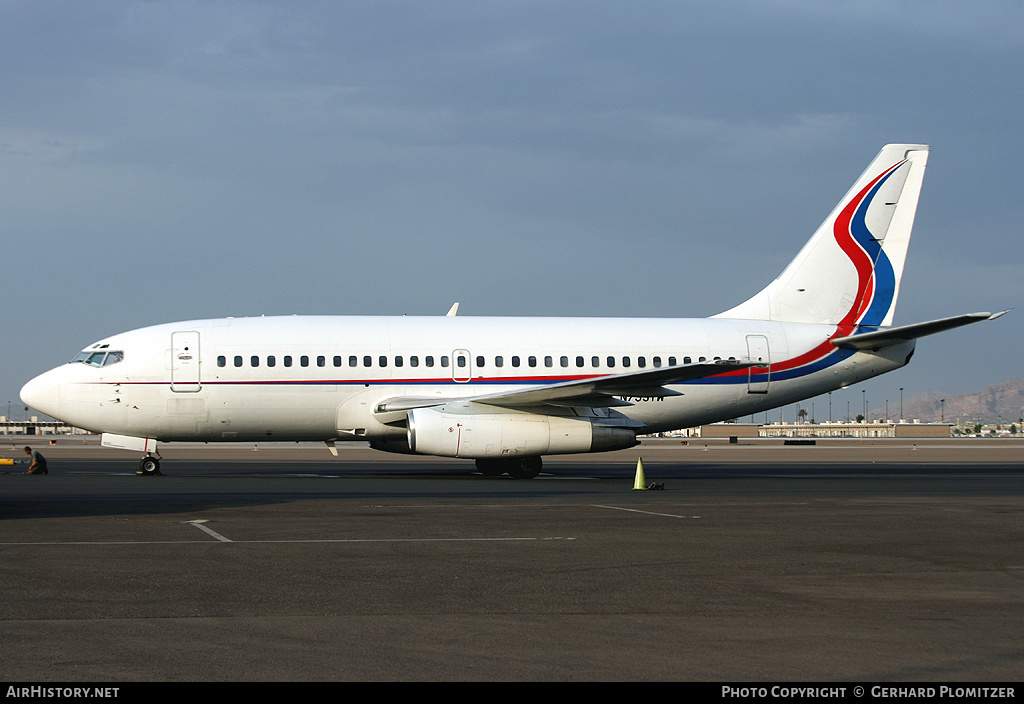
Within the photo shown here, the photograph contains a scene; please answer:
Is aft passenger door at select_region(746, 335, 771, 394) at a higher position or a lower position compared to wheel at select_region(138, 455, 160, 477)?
higher

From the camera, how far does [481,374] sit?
27312 millimetres

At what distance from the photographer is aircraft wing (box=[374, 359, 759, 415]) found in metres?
23.9

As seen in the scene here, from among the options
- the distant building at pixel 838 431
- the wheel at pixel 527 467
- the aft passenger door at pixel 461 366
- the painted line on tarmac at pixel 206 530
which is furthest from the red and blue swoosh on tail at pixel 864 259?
the distant building at pixel 838 431

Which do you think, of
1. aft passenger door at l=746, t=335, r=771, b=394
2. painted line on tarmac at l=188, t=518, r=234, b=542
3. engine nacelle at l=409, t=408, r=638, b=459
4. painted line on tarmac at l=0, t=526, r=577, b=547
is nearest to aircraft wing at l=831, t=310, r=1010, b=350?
aft passenger door at l=746, t=335, r=771, b=394

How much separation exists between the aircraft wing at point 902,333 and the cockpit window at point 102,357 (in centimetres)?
1972

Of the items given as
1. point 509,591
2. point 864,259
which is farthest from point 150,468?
point 864,259

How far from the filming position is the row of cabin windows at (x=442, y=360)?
26422 mm

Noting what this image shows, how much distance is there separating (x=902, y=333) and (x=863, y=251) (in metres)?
3.68

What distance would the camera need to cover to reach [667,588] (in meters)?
8.52

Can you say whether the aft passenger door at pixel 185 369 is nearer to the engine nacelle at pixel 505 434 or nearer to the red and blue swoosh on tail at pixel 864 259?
the engine nacelle at pixel 505 434

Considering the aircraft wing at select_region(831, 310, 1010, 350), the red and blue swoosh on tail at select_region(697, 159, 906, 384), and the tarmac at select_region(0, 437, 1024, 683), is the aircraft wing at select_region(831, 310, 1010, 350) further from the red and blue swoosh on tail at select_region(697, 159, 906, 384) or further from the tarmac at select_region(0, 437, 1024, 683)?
the tarmac at select_region(0, 437, 1024, 683)

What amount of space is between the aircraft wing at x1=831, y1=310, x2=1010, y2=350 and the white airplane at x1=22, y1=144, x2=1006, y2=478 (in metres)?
0.07

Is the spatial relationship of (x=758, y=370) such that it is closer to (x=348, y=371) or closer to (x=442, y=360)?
(x=442, y=360)

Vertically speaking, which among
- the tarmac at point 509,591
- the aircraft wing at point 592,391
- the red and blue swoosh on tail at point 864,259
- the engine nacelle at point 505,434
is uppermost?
the red and blue swoosh on tail at point 864,259
